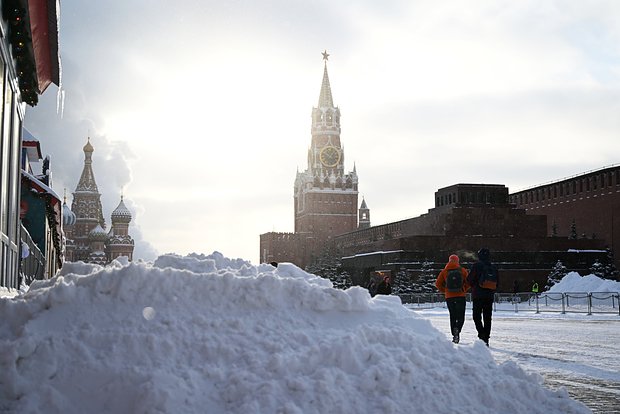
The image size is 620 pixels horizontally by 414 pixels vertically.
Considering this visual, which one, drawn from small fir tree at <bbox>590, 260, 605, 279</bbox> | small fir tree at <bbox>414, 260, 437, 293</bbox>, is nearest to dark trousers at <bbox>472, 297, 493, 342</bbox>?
small fir tree at <bbox>414, 260, 437, 293</bbox>

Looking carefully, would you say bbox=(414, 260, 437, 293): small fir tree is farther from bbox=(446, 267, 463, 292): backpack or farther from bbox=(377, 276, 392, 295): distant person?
bbox=(446, 267, 463, 292): backpack

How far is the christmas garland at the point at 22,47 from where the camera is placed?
11062mm

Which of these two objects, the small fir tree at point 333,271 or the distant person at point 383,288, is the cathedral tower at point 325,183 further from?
the distant person at point 383,288

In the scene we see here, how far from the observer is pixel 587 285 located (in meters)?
41.4

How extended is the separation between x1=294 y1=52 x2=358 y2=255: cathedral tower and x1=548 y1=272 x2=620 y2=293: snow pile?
3314 inches

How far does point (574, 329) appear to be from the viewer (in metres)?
19.0

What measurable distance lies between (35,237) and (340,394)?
2381 cm

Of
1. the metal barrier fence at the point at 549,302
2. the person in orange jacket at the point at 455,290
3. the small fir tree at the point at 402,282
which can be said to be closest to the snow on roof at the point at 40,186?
the person in orange jacket at the point at 455,290

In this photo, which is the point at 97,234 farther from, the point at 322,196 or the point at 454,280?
the point at 454,280

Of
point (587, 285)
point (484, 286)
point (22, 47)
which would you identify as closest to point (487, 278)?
point (484, 286)

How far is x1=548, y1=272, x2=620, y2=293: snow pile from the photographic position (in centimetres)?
4019

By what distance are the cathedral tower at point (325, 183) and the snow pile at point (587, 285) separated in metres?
84.2

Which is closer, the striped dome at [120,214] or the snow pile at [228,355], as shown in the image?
the snow pile at [228,355]

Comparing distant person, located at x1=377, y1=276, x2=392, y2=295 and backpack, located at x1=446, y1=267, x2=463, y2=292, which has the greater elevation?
backpack, located at x1=446, y1=267, x2=463, y2=292
